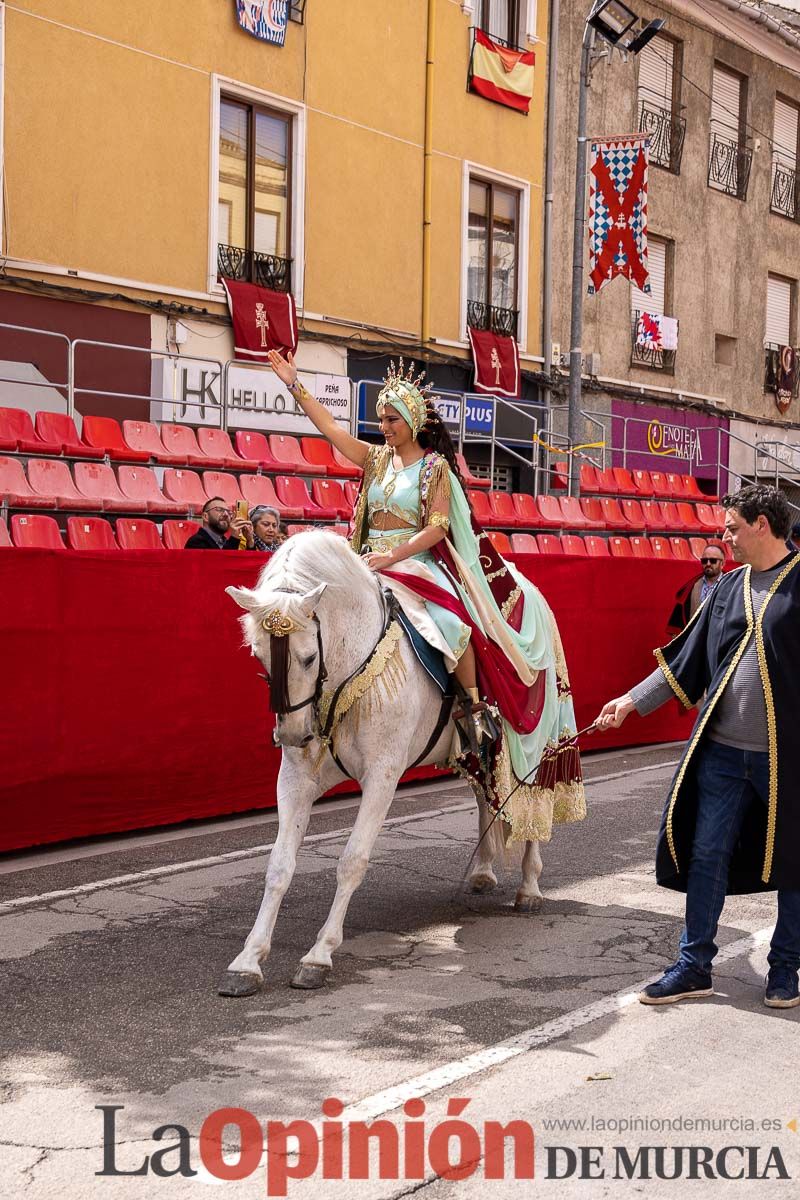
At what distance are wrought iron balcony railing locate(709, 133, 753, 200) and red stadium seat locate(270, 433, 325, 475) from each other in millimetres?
15453

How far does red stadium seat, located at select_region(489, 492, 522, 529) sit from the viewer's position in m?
17.2

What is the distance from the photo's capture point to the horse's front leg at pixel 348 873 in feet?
18.3

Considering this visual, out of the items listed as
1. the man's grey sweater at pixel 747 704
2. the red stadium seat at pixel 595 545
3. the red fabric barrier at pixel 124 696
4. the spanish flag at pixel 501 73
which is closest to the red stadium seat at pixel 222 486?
the red fabric barrier at pixel 124 696

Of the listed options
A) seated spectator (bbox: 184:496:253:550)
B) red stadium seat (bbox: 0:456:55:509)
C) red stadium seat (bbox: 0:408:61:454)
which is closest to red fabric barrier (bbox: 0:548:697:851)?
seated spectator (bbox: 184:496:253:550)

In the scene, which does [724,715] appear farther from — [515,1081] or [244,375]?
[244,375]

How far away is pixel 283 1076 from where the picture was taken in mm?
4590

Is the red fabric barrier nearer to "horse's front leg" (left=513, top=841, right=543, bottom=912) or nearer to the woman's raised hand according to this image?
the woman's raised hand

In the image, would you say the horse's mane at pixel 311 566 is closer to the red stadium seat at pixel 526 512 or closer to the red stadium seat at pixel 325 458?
the red stadium seat at pixel 325 458

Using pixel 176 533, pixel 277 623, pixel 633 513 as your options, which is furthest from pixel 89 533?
pixel 633 513

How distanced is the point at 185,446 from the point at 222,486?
0.85 m

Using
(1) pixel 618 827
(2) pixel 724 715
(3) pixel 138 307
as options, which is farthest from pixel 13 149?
(2) pixel 724 715

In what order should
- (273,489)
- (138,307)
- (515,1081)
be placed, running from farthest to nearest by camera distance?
(138,307) → (273,489) → (515,1081)

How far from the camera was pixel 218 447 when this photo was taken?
15328 mm

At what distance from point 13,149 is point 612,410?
43.7 feet
